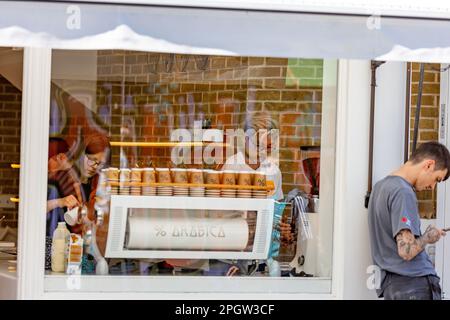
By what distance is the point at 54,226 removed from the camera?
18.4ft

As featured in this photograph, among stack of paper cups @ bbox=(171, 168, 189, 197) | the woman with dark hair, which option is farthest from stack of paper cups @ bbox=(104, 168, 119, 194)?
stack of paper cups @ bbox=(171, 168, 189, 197)

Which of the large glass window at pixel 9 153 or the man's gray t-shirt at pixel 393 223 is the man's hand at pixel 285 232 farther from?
the large glass window at pixel 9 153

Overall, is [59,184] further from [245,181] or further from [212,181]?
[245,181]

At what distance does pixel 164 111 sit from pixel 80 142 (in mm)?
592

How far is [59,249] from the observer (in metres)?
5.59

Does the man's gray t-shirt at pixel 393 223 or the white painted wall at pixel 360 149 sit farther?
the white painted wall at pixel 360 149

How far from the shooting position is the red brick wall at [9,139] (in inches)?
337

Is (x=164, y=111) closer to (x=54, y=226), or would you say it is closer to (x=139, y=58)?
(x=139, y=58)

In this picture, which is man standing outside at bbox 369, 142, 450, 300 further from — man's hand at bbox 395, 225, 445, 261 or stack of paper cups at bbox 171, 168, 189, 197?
stack of paper cups at bbox 171, 168, 189, 197

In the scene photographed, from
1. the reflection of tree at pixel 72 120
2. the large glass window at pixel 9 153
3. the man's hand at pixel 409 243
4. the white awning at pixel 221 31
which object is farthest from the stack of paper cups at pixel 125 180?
the large glass window at pixel 9 153

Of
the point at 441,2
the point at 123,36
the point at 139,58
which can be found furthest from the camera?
the point at 139,58

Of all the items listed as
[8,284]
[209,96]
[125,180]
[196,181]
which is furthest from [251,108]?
[8,284]

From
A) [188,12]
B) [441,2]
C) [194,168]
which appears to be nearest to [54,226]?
[194,168]

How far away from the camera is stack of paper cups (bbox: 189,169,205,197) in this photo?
5672mm
